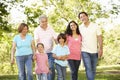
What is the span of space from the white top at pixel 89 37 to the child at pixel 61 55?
551mm

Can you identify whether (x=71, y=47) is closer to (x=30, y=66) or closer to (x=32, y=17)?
(x=30, y=66)

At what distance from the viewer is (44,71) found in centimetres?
1042

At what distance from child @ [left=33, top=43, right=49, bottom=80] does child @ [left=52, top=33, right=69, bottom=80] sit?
1.00ft

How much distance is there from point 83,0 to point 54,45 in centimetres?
2994

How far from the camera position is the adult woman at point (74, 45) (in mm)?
10453

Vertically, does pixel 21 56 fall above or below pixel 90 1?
below

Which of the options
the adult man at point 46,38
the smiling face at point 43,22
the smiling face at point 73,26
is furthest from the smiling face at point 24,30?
the smiling face at point 73,26

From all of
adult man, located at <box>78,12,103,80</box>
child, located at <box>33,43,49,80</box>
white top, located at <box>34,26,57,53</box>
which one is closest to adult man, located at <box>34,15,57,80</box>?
white top, located at <box>34,26,57,53</box>

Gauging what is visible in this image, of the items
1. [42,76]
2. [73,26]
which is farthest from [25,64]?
[73,26]

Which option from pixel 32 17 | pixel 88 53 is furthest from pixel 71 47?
pixel 32 17

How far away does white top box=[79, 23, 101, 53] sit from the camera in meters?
10.4

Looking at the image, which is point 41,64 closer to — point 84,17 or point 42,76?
point 42,76

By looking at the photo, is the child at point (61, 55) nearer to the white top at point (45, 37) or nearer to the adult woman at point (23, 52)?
the white top at point (45, 37)

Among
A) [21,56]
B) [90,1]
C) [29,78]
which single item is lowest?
[29,78]
